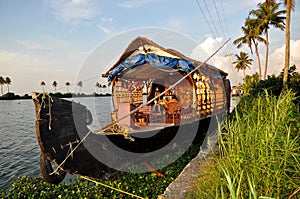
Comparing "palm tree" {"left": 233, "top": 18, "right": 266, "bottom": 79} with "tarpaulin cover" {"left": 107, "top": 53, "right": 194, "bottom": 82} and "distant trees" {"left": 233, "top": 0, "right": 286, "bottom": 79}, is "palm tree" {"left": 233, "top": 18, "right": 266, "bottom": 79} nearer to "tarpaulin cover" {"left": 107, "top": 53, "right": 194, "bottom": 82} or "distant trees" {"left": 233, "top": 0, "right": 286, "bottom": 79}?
"distant trees" {"left": 233, "top": 0, "right": 286, "bottom": 79}

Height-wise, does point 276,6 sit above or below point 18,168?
above

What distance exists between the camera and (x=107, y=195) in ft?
14.6

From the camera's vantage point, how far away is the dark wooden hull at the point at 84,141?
13.2ft

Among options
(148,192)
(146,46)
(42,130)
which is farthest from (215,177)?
(146,46)

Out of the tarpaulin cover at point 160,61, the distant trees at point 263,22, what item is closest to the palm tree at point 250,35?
the distant trees at point 263,22

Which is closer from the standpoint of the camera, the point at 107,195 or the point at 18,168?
the point at 107,195

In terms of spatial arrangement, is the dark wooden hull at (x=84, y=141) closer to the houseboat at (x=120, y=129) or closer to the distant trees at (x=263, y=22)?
the houseboat at (x=120, y=129)

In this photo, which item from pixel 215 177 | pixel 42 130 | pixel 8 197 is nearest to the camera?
pixel 215 177

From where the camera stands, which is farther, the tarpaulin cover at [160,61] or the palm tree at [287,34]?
the palm tree at [287,34]

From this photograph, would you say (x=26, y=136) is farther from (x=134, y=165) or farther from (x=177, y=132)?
(x=177, y=132)

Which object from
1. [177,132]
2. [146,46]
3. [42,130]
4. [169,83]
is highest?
[146,46]

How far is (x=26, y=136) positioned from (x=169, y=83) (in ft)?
32.8

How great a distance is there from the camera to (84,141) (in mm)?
4676

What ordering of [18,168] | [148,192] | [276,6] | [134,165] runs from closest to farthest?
[148,192], [134,165], [18,168], [276,6]
